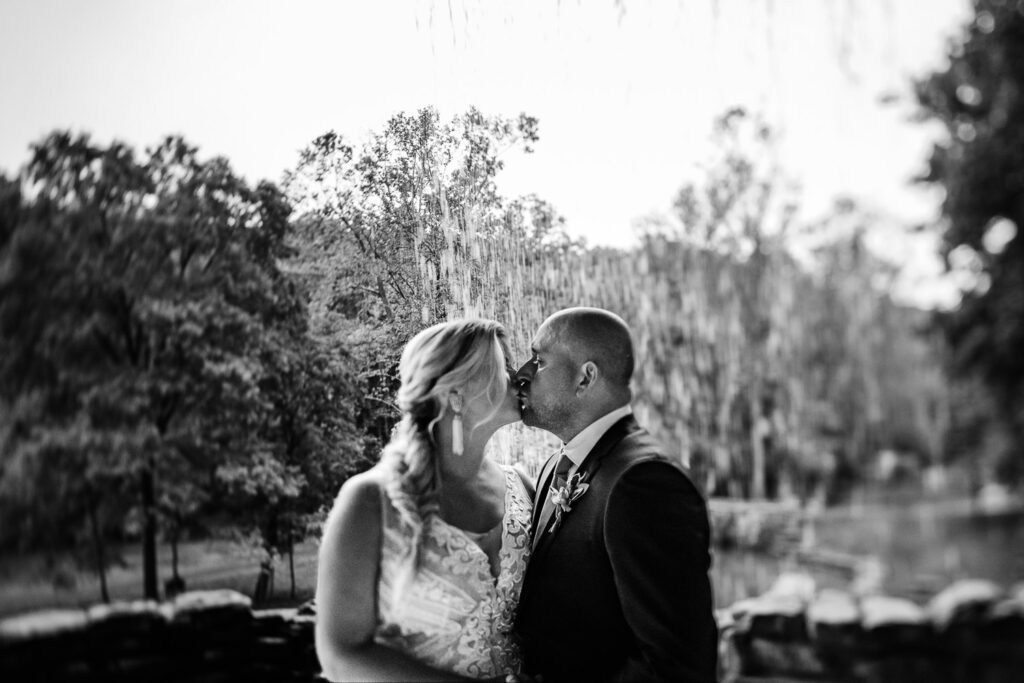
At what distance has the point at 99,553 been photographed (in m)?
2.50

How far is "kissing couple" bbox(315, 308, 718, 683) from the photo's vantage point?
187 cm

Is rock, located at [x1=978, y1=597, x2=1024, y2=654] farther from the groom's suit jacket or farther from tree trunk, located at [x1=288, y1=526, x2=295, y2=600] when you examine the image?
tree trunk, located at [x1=288, y1=526, x2=295, y2=600]

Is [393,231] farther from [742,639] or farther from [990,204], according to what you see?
[990,204]

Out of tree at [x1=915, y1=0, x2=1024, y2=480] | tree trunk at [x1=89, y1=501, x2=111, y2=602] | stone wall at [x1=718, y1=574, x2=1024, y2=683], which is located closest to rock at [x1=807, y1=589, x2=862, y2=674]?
stone wall at [x1=718, y1=574, x2=1024, y2=683]

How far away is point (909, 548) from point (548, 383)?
0.98m

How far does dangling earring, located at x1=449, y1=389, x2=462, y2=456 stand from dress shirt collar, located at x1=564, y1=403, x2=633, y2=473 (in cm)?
30

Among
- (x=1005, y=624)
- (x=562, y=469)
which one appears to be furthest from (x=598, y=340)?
(x=1005, y=624)

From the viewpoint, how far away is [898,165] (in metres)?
1.63

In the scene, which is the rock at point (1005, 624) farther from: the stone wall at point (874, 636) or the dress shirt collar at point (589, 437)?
the dress shirt collar at point (589, 437)

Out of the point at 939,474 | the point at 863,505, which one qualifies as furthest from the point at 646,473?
the point at 939,474

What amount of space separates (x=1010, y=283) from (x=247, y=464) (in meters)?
2.41

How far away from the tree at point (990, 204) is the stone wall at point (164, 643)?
94.6 inches

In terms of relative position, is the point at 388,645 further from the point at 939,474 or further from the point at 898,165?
the point at 898,165

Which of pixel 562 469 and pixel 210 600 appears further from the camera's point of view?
pixel 210 600
